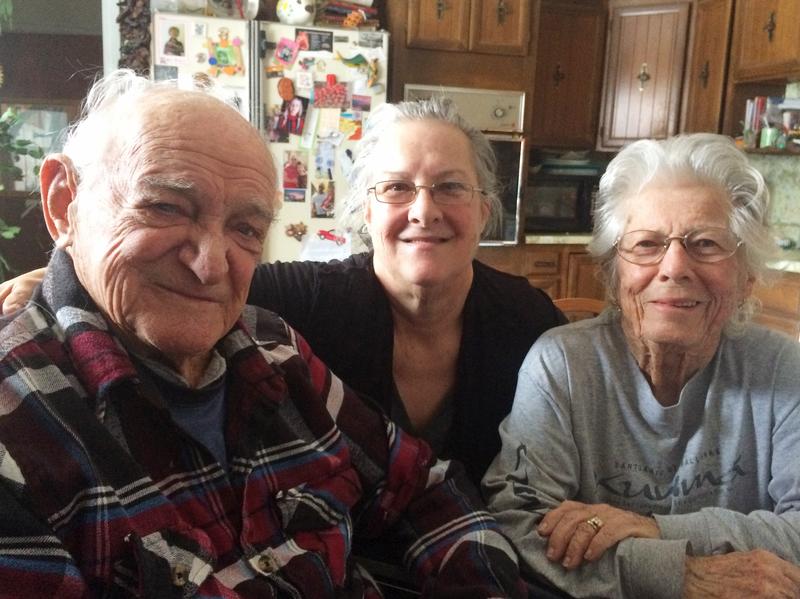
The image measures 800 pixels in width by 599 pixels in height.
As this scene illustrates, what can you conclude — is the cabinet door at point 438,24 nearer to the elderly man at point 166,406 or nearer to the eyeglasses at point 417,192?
the eyeglasses at point 417,192

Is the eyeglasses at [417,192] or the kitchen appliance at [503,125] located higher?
the kitchen appliance at [503,125]

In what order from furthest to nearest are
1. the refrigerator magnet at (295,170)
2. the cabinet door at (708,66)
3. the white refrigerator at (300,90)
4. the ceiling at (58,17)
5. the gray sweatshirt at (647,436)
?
the cabinet door at (708,66), the ceiling at (58,17), the refrigerator magnet at (295,170), the white refrigerator at (300,90), the gray sweatshirt at (647,436)

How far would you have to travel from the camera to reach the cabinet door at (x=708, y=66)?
379 centimetres

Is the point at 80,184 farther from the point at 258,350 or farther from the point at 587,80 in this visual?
the point at 587,80

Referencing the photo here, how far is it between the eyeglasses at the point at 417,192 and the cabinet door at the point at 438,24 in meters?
2.41

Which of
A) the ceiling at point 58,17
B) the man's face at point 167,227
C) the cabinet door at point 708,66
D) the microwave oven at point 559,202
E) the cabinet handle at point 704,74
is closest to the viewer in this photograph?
the man's face at point 167,227

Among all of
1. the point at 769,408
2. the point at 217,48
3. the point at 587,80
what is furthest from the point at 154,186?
the point at 587,80

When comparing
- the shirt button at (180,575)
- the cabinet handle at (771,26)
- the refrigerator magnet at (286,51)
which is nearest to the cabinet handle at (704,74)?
the cabinet handle at (771,26)

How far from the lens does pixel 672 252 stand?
1176 millimetres

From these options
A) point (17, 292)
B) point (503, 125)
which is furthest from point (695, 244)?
point (503, 125)

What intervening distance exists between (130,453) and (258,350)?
256 millimetres

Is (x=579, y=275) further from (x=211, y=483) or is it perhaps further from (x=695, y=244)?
(x=211, y=483)

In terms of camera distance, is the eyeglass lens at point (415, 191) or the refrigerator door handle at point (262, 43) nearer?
the eyeglass lens at point (415, 191)

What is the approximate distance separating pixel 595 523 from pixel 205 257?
721 millimetres
